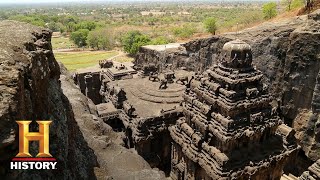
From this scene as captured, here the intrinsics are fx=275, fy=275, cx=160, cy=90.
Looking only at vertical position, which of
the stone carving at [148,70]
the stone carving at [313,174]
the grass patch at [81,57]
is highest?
the stone carving at [148,70]

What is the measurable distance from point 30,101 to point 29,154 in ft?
3.99

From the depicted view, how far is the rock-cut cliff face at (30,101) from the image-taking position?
195 inches

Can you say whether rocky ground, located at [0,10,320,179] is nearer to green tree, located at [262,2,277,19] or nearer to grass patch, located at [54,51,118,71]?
green tree, located at [262,2,277,19]

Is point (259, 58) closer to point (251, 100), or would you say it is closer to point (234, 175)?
point (251, 100)

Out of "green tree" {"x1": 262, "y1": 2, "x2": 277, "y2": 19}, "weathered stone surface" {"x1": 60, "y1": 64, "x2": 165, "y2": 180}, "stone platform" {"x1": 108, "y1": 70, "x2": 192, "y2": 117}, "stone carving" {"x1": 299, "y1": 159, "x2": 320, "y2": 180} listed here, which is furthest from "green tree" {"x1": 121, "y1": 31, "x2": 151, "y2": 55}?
"stone carving" {"x1": 299, "y1": 159, "x2": 320, "y2": 180}

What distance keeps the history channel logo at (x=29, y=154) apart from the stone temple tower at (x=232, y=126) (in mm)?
10544

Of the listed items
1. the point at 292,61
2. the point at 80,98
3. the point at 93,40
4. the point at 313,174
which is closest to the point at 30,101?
the point at 80,98

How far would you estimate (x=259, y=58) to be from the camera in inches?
1059

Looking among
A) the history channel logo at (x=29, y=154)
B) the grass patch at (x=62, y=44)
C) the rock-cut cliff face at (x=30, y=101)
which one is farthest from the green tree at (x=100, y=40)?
the history channel logo at (x=29, y=154)

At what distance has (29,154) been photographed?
604cm

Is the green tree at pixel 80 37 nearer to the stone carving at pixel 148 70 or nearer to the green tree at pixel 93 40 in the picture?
the green tree at pixel 93 40

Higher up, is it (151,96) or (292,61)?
(292,61)

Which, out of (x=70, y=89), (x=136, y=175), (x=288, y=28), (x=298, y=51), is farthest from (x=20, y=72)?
(x=288, y=28)

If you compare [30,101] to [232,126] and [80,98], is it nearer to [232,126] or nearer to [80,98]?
[232,126]
